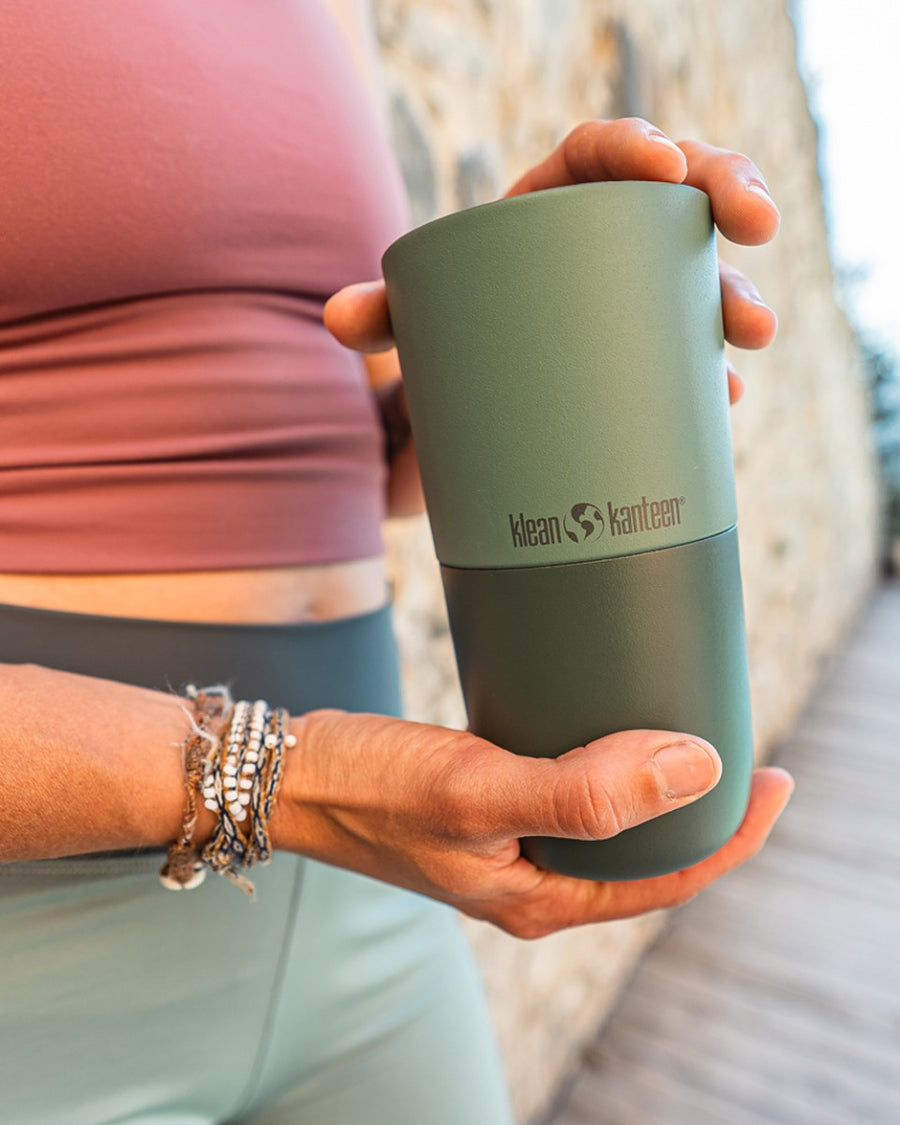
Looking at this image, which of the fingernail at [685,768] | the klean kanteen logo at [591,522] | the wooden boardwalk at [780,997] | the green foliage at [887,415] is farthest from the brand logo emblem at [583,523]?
the green foliage at [887,415]

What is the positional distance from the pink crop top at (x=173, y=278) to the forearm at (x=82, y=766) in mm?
98

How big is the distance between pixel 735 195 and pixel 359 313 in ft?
0.64

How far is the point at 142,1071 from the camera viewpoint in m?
0.51

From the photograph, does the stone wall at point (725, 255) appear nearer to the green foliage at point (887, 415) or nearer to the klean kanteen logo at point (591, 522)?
the green foliage at point (887, 415)

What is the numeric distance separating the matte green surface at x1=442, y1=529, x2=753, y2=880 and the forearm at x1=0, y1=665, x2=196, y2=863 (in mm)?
166

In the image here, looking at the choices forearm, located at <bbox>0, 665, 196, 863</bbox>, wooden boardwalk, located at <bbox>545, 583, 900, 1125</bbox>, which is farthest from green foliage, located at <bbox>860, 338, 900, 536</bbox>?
forearm, located at <bbox>0, 665, 196, 863</bbox>

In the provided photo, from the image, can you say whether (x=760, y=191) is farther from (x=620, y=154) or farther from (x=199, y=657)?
(x=199, y=657)

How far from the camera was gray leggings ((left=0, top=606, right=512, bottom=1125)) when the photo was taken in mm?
478

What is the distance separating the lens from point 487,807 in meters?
0.40

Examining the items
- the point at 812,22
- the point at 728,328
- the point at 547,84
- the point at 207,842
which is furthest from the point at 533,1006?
the point at 812,22

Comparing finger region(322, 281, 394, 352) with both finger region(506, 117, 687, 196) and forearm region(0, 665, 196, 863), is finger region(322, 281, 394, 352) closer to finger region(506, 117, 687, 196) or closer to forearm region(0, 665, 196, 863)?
finger region(506, 117, 687, 196)

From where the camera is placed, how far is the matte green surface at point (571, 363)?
1.21 feet

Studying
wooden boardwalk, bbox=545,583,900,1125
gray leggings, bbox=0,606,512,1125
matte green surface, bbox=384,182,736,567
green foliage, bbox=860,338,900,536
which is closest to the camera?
matte green surface, bbox=384,182,736,567

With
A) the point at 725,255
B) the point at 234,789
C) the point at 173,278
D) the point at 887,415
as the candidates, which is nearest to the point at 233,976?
the point at 234,789
